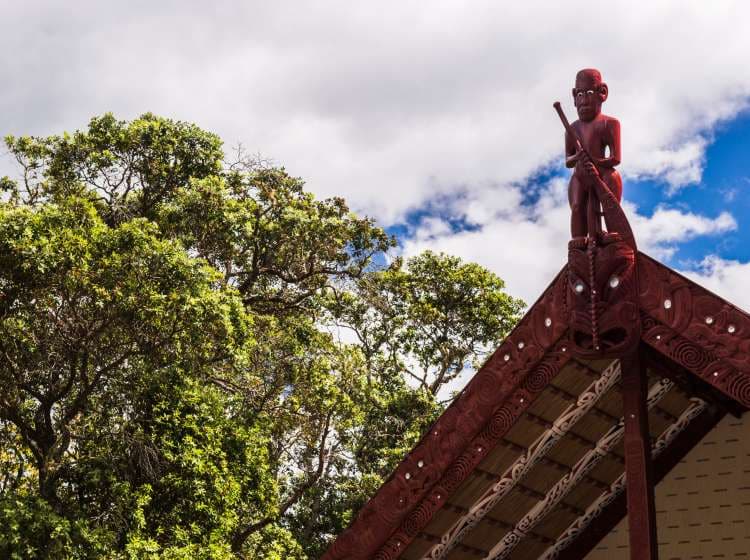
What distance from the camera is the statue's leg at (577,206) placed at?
6.44 metres

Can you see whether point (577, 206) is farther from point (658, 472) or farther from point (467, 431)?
point (658, 472)

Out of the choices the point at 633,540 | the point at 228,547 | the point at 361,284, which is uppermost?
the point at 361,284

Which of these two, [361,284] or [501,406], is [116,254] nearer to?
[361,284]

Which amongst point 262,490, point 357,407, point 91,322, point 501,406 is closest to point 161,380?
point 91,322

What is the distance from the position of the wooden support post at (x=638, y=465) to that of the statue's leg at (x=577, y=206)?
0.76 m

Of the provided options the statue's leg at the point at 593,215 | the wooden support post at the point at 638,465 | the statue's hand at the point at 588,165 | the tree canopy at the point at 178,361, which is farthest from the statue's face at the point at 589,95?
the tree canopy at the point at 178,361

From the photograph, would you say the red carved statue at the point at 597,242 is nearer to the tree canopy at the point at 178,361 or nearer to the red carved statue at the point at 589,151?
the red carved statue at the point at 589,151

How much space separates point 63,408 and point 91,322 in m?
1.96

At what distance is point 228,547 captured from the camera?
16.3 m

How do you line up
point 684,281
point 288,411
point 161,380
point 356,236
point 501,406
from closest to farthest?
1. point 684,281
2. point 501,406
3. point 161,380
4. point 288,411
5. point 356,236

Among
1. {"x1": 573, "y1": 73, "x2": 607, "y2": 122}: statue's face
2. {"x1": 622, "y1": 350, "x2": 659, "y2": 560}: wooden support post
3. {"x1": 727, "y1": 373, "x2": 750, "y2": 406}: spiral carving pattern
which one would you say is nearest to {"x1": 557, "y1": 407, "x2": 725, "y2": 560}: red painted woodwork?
{"x1": 622, "y1": 350, "x2": 659, "y2": 560}: wooden support post

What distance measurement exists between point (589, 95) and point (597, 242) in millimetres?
928

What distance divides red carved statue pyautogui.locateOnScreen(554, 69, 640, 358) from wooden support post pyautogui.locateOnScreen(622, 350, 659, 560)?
0.91 ft

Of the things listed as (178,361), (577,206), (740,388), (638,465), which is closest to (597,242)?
(577,206)
